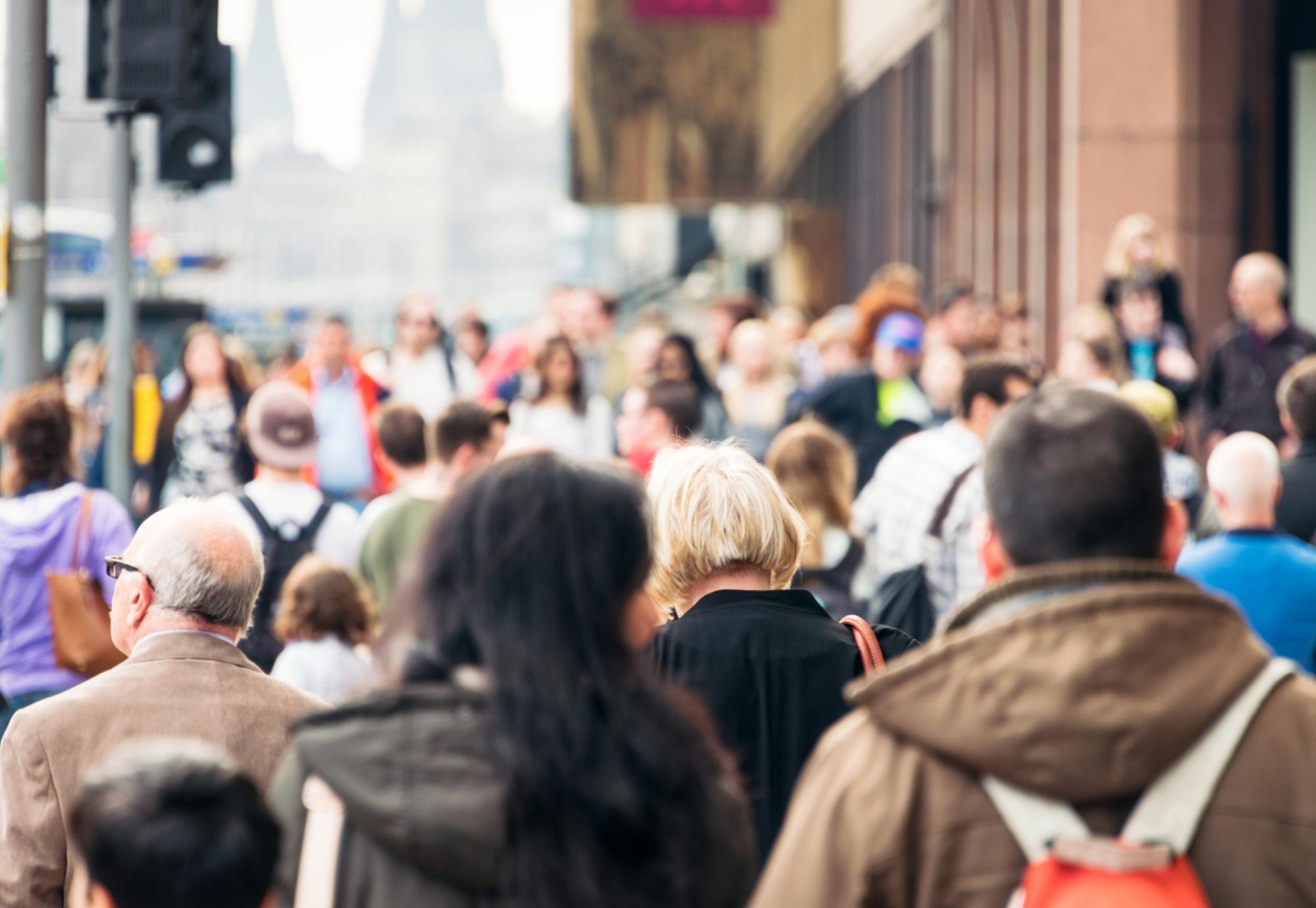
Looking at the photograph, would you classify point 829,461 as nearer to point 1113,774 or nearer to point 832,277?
point 1113,774

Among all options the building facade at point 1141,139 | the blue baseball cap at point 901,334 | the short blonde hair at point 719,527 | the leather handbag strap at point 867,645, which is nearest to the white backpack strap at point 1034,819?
the leather handbag strap at point 867,645

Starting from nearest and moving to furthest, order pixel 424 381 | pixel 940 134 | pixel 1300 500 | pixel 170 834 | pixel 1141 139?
pixel 170 834 < pixel 1300 500 < pixel 424 381 < pixel 1141 139 < pixel 940 134

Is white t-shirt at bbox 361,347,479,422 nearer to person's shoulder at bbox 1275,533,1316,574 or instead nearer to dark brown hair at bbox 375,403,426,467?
dark brown hair at bbox 375,403,426,467

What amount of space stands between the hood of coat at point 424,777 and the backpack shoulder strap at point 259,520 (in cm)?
493

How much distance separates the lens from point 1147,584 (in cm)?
254


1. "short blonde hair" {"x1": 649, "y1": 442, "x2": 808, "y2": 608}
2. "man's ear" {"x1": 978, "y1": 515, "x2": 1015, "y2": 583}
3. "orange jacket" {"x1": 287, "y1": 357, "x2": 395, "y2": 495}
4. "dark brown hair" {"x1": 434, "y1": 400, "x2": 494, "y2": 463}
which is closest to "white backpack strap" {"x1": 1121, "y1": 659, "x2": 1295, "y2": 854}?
"man's ear" {"x1": 978, "y1": 515, "x2": 1015, "y2": 583}

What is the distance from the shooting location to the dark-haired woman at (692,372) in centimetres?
1130

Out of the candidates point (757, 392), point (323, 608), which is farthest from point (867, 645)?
point (757, 392)

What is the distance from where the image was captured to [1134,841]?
2.46m

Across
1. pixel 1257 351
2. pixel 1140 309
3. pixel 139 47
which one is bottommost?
pixel 1257 351

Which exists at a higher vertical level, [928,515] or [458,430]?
[458,430]

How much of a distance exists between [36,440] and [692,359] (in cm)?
536

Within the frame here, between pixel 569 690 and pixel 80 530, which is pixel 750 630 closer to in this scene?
pixel 569 690

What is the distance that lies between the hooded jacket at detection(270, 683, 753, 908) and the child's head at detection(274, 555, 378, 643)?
378cm
